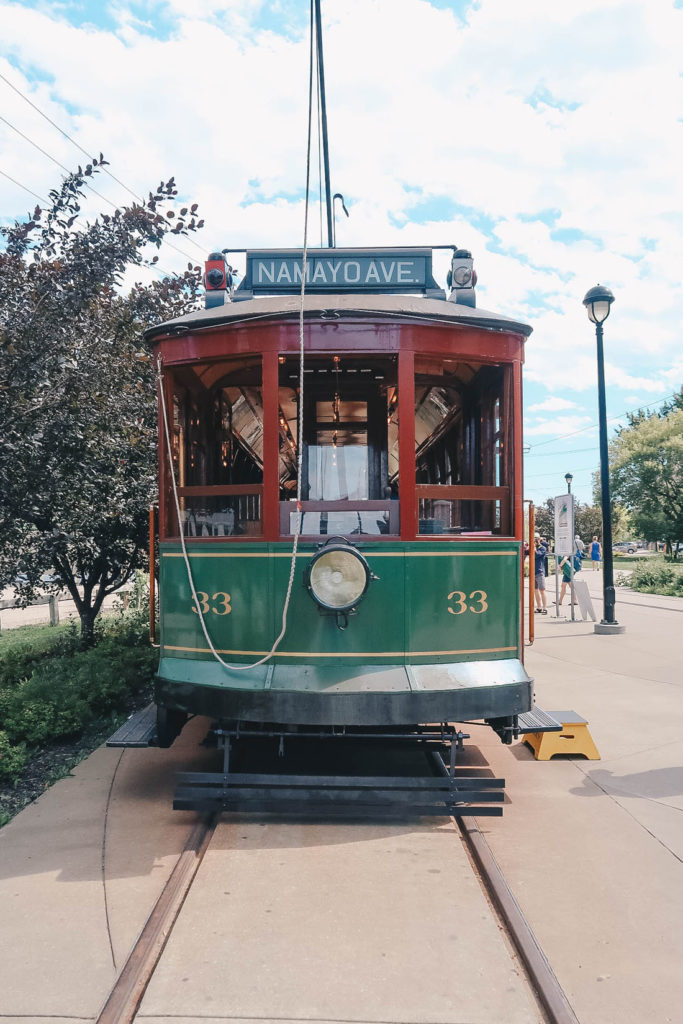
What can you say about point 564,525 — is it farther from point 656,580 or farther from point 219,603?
point 656,580

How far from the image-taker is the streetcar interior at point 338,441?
15.2 feet

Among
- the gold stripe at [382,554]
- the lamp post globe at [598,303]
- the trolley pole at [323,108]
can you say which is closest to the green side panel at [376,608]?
the gold stripe at [382,554]

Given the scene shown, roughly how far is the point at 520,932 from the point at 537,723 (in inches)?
67.8

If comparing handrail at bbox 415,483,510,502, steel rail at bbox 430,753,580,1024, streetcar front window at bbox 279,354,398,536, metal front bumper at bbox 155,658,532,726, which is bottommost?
steel rail at bbox 430,753,580,1024

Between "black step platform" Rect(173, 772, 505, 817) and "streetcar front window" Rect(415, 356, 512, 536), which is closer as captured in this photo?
"black step platform" Rect(173, 772, 505, 817)


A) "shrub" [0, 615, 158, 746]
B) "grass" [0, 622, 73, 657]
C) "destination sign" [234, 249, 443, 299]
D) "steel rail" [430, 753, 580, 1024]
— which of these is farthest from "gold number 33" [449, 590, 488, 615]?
"grass" [0, 622, 73, 657]

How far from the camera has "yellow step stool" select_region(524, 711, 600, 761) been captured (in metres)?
5.70

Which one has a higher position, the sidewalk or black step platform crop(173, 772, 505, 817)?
black step platform crop(173, 772, 505, 817)

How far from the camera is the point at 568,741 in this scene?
5.74 metres

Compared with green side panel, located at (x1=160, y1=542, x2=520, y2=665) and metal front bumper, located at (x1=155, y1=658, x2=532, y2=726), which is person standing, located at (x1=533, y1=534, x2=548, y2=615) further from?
metal front bumper, located at (x1=155, y1=658, x2=532, y2=726)

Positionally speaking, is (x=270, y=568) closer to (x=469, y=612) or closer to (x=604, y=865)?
(x=469, y=612)

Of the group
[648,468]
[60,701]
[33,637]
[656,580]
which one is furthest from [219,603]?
[648,468]

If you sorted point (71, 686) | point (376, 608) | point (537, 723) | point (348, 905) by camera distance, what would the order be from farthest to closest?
point (71, 686) → point (537, 723) → point (376, 608) → point (348, 905)

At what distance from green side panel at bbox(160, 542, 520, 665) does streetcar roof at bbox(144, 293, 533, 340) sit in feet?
4.36
